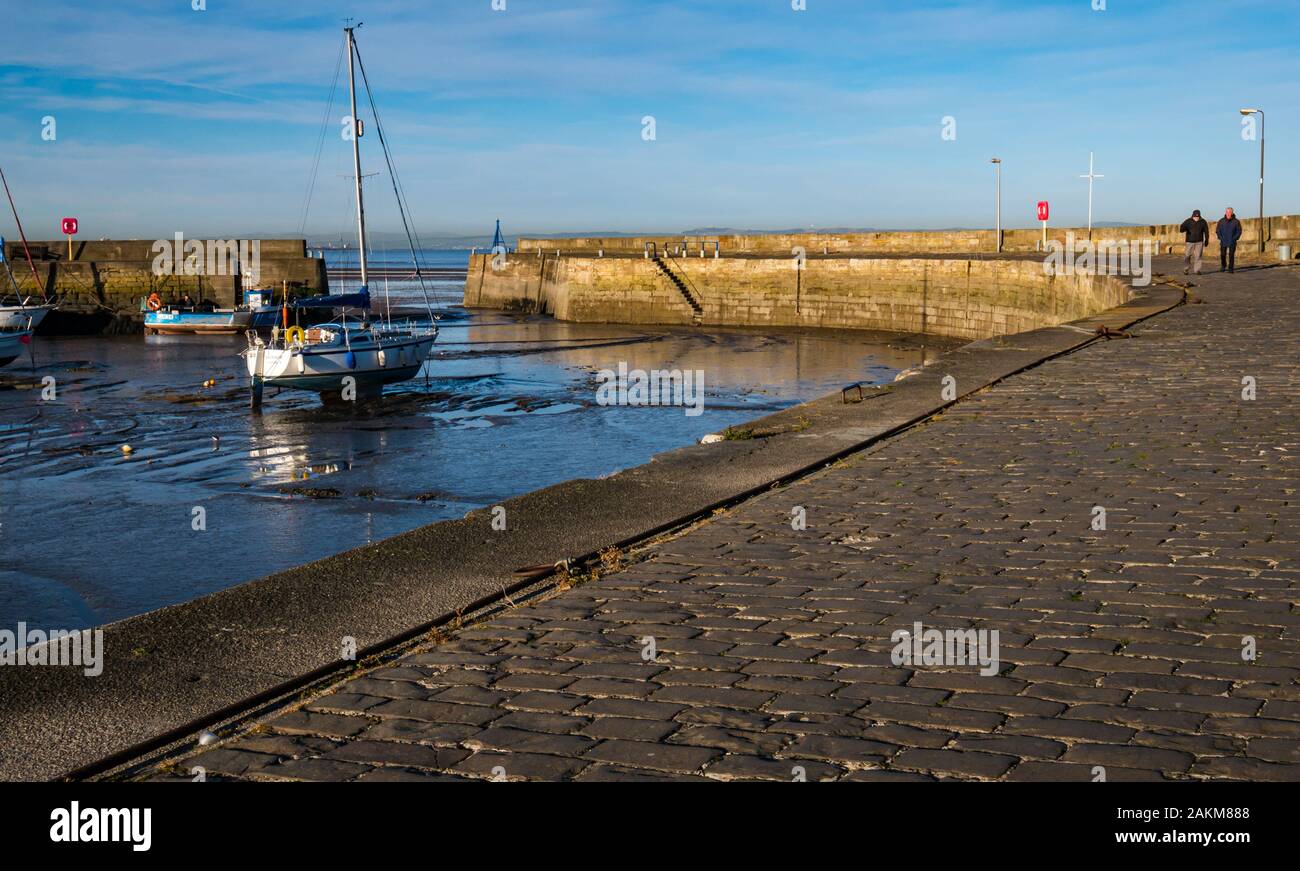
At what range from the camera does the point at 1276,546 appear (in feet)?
21.8

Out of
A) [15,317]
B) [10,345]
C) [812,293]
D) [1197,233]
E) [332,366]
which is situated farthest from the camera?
[812,293]

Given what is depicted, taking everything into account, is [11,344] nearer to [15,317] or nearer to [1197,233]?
[15,317]

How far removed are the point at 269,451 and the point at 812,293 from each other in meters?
31.3

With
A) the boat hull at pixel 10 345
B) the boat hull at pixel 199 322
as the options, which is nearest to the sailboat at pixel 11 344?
the boat hull at pixel 10 345

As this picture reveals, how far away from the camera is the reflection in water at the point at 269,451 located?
11125mm

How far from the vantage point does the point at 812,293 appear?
154 feet

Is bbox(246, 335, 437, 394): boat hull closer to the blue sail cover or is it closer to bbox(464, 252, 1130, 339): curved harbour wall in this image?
the blue sail cover

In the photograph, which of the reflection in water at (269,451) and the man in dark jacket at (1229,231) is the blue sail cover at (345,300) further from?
the man in dark jacket at (1229,231)

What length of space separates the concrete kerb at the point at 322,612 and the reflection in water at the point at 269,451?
11.9 ft

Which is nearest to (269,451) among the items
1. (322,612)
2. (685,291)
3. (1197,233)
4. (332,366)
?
(332,366)

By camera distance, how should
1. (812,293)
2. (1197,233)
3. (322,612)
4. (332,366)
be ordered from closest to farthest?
(322,612)
(332,366)
(1197,233)
(812,293)
